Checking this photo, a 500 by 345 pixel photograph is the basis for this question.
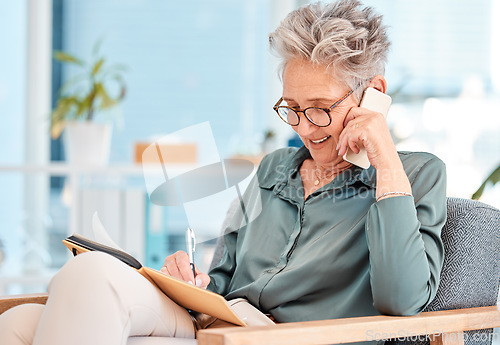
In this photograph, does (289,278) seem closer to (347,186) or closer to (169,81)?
(347,186)

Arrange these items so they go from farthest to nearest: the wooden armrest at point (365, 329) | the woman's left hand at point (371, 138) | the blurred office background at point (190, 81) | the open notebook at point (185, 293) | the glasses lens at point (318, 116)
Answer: the blurred office background at point (190, 81), the glasses lens at point (318, 116), the woman's left hand at point (371, 138), the open notebook at point (185, 293), the wooden armrest at point (365, 329)

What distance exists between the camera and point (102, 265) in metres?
1.04

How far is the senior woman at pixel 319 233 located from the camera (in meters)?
1.03

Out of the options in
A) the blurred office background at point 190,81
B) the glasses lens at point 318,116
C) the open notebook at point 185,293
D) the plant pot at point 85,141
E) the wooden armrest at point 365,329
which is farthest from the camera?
the blurred office background at point 190,81

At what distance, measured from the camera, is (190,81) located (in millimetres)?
3426

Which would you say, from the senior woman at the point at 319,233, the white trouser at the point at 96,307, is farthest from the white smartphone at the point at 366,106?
the white trouser at the point at 96,307

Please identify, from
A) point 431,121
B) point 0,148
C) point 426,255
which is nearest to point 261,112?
point 431,121

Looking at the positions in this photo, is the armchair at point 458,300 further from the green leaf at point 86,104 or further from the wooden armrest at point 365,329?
the green leaf at point 86,104

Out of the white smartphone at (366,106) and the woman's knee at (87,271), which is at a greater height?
the white smartphone at (366,106)

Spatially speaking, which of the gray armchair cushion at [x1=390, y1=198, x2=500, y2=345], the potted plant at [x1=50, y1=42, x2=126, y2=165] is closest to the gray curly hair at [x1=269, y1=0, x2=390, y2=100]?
the gray armchair cushion at [x1=390, y1=198, x2=500, y2=345]

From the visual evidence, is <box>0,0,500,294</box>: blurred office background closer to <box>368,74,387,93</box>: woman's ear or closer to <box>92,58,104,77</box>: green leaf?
<box>92,58,104,77</box>: green leaf

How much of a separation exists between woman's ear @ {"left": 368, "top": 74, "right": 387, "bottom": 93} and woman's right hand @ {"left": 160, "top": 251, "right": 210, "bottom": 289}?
0.59m

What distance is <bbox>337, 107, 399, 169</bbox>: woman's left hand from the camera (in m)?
1.21

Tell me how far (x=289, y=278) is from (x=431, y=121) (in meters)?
2.18
